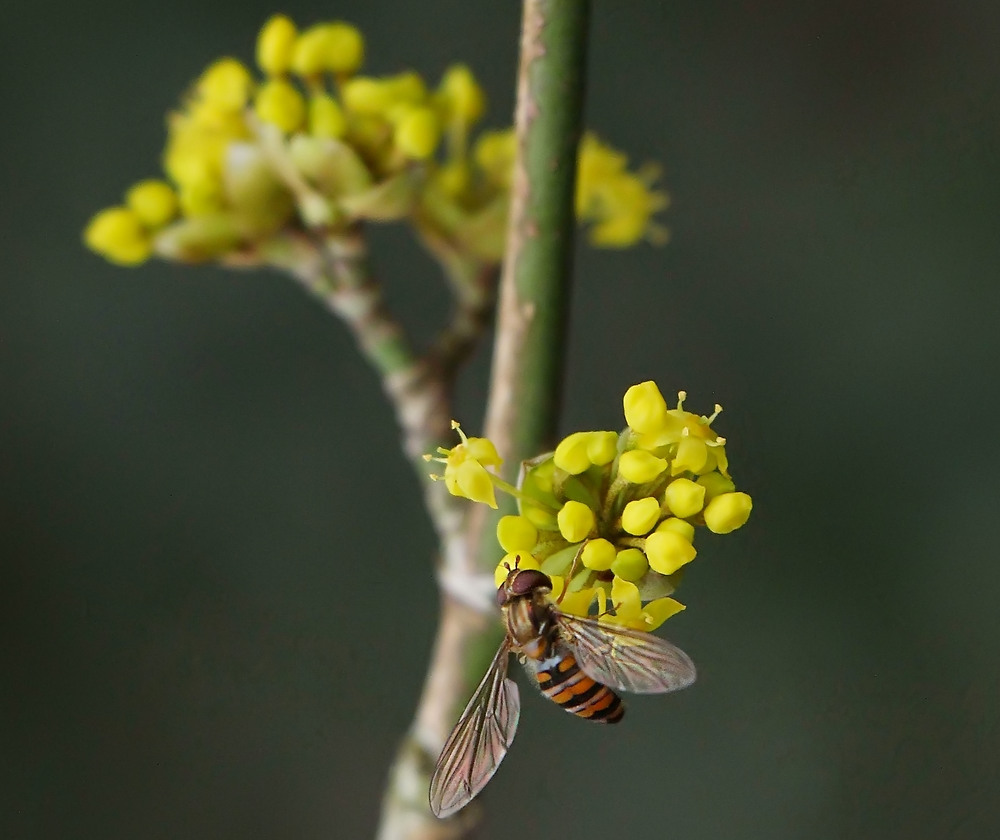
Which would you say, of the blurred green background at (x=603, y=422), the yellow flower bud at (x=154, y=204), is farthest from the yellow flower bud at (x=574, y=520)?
the blurred green background at (x=603, y=422)

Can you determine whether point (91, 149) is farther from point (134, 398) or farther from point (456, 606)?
point (456, 606)

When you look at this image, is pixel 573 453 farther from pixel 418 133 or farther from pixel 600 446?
pixel 418 133

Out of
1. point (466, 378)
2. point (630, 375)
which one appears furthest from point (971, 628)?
point (466, 378)

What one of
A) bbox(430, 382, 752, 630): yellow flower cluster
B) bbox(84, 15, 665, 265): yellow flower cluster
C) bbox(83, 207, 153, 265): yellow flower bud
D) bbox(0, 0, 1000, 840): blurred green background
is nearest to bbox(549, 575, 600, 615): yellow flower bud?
bbox(430, 382, 752, 630): yellow flower cluster

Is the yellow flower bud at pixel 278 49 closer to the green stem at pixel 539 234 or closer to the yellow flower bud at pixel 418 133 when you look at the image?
the yellow flower bud at pixel 418 133

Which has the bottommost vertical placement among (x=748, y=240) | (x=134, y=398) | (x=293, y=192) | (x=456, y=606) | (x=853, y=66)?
(x=456, y=606)

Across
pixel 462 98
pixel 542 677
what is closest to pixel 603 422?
pixel 462 98
